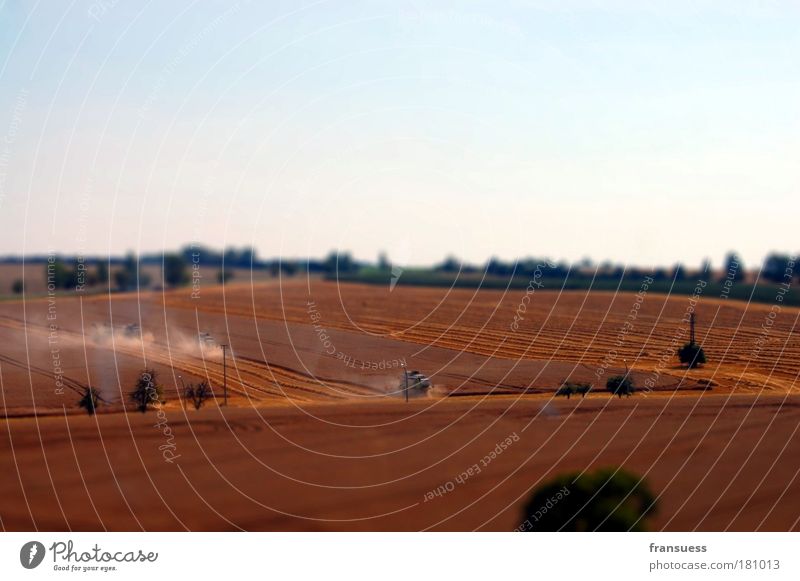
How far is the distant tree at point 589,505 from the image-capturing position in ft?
40.8

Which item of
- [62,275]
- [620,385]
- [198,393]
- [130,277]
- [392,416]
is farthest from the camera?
[130,277]

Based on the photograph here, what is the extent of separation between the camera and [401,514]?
13.0 m

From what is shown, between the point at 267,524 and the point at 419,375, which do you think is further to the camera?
the point at 419,375

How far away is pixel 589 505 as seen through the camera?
12.5 m

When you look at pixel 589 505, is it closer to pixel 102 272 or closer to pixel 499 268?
pixel 499 268

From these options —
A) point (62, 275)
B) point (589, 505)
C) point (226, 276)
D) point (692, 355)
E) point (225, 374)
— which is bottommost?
point (589, 505)

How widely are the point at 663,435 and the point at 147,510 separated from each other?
956 cm

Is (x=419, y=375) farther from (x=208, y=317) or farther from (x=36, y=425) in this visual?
(x=208, y=317)

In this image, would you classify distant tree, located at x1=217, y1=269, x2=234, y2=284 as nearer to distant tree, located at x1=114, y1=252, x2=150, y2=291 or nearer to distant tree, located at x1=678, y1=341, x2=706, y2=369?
distant tree, located at x1=114, y1=252, x2=150, y2=291

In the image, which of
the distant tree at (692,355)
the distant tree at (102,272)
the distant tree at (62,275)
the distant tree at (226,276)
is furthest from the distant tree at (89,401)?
the distant tree at (102,272)

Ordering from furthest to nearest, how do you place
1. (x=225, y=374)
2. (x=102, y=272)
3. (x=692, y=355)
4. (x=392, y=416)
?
(x=102, y=272)
(x=225, y=374)
(x=692, y=355)
(x=392, y=416)

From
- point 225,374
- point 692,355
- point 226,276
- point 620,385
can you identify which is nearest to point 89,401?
point 225,374

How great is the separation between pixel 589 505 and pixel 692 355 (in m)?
8.68

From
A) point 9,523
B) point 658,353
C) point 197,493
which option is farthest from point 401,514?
point 658,353
